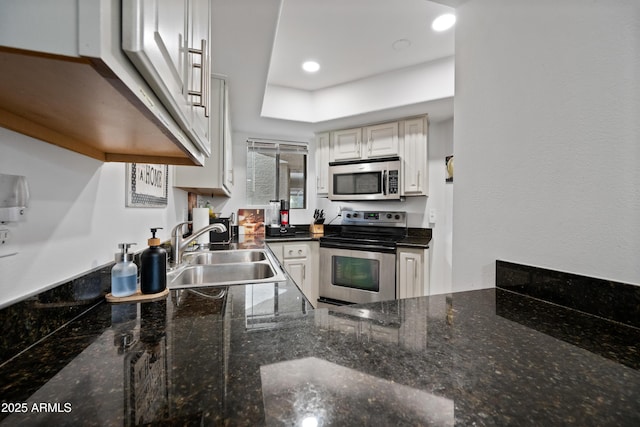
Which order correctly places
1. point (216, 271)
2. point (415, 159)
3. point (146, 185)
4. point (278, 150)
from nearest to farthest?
1. point (146, 185)
2. point (216, 271)
3. point (415, 159)
4. point (278, 150)

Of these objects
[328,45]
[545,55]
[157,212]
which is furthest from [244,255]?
[545,55]

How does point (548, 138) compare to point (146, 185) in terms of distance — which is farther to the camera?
point (146, 185)

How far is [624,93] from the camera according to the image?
0.62 meters

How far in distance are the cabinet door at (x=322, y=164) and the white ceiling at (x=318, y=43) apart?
1.35 ft

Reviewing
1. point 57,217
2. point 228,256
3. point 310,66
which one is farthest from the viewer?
point 310,66

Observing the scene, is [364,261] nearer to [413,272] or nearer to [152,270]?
[413,272]

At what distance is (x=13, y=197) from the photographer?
1.69 feet

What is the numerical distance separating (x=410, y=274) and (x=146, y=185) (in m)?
2.22

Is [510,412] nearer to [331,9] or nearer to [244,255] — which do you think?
[244,255]

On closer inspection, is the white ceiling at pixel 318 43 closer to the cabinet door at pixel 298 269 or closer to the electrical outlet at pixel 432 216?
the electrical outlet at pixel 432 216

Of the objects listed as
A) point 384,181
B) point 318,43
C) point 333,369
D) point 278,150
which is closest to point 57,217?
point 333,369

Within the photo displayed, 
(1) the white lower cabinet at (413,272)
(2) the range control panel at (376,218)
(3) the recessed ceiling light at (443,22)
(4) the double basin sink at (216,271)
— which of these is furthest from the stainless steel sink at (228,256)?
(3) the recessed ceiling light at (443,22)

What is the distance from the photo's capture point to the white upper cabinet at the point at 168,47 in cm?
34

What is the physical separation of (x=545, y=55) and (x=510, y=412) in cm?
96
